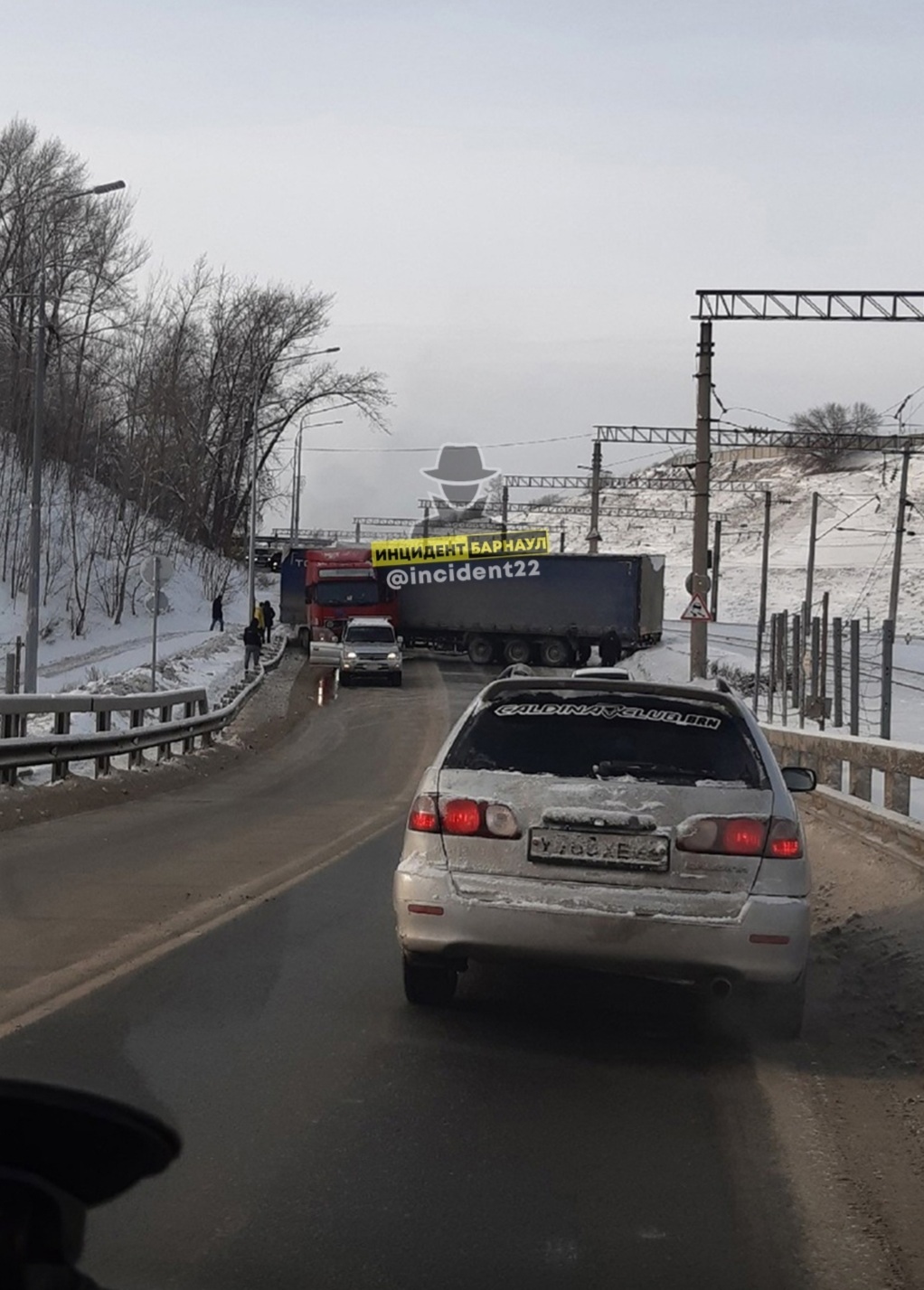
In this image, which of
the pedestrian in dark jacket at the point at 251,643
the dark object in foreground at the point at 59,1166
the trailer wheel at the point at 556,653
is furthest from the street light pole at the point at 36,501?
the trailer wheel at the point at 556,653

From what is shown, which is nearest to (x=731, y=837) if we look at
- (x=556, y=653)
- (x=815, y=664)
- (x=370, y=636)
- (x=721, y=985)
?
(x=721, y=985)

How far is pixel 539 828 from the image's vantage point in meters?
6.54

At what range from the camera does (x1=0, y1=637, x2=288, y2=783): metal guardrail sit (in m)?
15.6

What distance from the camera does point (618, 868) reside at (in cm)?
640

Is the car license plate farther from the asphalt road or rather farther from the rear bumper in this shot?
the asphalt road

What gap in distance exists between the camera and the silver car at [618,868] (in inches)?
247

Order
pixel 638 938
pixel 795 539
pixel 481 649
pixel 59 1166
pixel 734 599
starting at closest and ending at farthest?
pixel 59 1166 → pixel 638 938 → pixel 481 649 → pixel 734 599 → pixel 795 539

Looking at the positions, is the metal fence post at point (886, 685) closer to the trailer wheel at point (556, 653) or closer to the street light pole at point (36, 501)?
the street light pole at point (36, 501)

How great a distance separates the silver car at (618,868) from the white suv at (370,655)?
36352 millimetres

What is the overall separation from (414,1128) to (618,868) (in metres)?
1.70

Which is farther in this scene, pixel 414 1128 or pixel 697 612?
pixel 697 612

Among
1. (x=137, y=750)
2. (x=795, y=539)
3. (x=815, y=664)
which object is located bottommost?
(x=137, y=750)

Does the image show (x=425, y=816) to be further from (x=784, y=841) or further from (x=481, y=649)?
(x=481, y=649)

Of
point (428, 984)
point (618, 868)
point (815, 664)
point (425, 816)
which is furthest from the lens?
point (815, 664)
